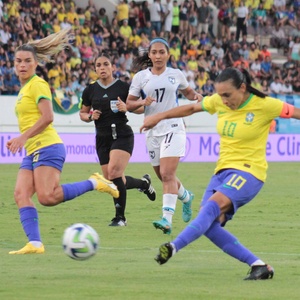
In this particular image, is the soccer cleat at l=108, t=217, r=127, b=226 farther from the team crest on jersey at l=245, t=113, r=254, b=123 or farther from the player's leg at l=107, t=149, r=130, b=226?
the team crest on jersey at l=245, t=113, r=254, b=123

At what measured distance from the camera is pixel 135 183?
1491 centimetres

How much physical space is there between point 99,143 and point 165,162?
1.43 meters

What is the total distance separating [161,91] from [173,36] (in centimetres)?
2351

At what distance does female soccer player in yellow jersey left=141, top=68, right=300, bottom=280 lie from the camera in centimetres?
880

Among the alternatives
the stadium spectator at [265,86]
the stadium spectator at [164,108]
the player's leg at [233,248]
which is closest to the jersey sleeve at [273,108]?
the player's leg at [233,248]

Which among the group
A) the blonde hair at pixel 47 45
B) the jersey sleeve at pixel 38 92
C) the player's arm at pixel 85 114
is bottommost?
the player's arm at pixel 85 114

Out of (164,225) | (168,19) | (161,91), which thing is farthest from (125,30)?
(164,225)

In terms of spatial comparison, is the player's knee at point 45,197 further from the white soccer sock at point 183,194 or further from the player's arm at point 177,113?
the white soccer sock at point 183,194

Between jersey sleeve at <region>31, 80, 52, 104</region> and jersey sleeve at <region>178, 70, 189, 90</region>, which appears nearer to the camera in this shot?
jersey sleeve at <region>31, 80, 52, 104</region>

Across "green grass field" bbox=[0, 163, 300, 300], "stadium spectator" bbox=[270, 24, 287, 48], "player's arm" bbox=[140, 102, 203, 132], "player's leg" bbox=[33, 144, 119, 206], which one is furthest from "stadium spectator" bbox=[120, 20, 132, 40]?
"player's arm" bbox=[140, 102, 203, 132]

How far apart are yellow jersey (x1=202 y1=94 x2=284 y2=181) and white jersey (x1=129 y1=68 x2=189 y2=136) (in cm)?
426

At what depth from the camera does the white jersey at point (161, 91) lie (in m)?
13.3

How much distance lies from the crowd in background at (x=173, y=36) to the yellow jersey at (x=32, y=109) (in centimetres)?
1891

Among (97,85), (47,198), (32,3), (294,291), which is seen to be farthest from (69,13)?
(294,291)
